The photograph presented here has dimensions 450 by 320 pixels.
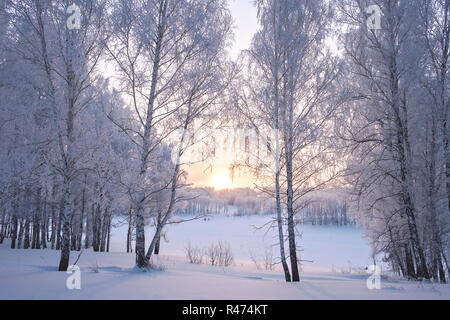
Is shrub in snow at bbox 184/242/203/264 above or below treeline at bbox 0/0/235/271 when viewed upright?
below

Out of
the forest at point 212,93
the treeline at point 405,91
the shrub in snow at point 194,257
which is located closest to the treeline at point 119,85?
the forest at point 212,93

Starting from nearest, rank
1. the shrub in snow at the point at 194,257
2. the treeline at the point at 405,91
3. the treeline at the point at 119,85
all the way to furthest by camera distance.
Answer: the treeline at the point at 119,85 → the treeline at the point at 405,91 → the shrub in snow at the point at 194,257

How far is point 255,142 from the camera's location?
7199mm

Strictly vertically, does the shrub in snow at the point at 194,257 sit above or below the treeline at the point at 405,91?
below

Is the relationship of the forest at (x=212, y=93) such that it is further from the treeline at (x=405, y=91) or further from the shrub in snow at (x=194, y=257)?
the shrub in snow at (x=194, y=257)

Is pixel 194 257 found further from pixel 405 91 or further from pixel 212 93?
pixel 405 91

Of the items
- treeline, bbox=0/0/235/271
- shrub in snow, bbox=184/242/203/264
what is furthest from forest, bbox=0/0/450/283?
shrub in snow, bbox=184/242/203/264

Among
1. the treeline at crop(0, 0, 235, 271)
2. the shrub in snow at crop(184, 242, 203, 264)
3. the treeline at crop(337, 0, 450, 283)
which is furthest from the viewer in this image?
the shrub in snow at crop(184, 242, 203, 264)

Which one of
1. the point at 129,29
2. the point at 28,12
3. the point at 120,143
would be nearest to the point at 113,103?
the point at 120,143

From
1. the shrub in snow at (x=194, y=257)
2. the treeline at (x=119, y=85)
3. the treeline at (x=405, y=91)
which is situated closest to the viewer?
the treeline at (x=119, y=85)

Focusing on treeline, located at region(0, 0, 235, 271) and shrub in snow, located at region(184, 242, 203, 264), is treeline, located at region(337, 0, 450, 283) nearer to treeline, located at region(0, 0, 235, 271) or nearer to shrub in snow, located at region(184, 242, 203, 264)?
treeline, located at region(0, 0, 235, 271)

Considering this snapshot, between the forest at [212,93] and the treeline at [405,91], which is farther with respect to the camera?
the treeline at [405,91]

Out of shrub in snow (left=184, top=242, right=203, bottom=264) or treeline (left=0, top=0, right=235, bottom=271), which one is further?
shrub in snow (left=184, top=242, right=203, bottom=264)
